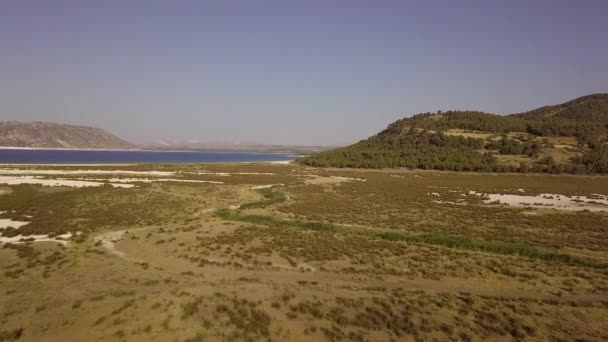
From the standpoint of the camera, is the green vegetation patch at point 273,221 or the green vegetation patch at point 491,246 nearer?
the green vegetation patch at point 491,246

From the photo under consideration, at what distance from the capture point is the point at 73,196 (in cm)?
4147

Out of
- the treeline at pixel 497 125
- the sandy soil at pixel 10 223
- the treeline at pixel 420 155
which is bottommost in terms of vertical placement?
the sandy soil at pixel 10 223

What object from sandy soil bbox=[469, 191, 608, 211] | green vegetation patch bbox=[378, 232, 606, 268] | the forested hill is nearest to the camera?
green vegetation patch bbox=[378, 232, 606, 268]

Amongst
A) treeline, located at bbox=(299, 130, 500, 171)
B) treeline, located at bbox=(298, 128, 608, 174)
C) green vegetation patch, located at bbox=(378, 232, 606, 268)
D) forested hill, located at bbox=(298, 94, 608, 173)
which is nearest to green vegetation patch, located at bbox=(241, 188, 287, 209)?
green vegetation patch, located at bbox=(378, 232, 606, 268)

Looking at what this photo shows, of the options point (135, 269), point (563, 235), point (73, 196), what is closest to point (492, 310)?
point (135, 269)

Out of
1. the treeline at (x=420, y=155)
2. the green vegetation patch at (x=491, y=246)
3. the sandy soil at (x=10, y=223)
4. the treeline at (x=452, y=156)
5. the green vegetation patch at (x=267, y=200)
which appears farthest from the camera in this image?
the treeline at (x=420, y=155)

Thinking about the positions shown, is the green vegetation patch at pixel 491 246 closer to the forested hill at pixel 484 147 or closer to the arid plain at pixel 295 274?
the arid plain at pixel 295 274

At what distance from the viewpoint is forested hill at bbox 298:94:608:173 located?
95.4m

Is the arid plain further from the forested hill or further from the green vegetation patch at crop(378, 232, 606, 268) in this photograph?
the forested hill

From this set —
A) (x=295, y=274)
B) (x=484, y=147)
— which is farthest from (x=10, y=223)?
(x=484, y=147)

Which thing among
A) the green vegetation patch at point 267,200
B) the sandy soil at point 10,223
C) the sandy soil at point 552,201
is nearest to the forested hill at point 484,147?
the sandy soil at point 552,201

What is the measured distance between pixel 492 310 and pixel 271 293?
878 centimetres

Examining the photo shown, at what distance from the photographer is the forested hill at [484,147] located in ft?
313

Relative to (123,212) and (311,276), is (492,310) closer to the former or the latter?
(311,276)
